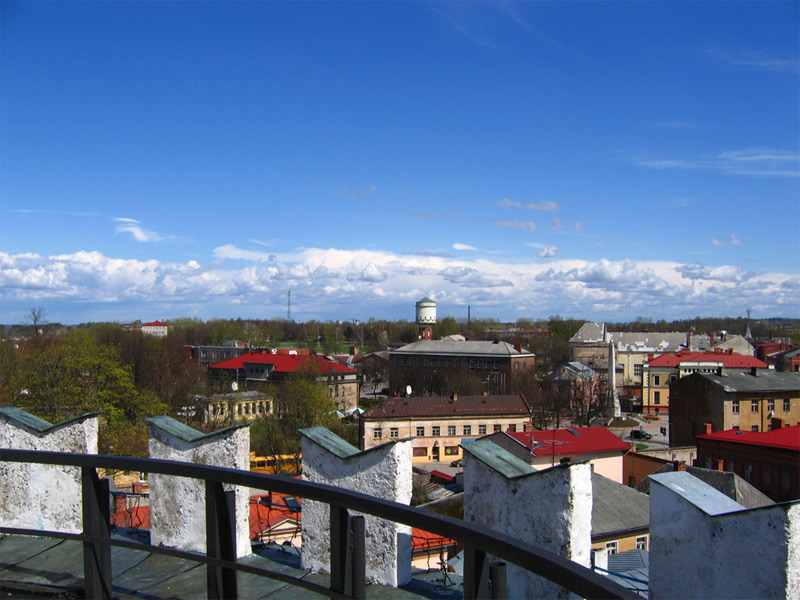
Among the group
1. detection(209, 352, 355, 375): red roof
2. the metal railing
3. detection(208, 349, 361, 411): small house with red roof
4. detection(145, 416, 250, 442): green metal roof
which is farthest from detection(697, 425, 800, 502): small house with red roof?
detection(209, 352, 355, 375): red roof

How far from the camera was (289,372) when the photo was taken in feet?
195

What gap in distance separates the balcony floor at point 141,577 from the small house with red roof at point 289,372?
165 ft

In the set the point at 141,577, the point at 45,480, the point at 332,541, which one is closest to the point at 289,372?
the point at 45,480

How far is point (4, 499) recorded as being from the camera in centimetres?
491

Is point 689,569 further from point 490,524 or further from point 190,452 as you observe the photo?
point 190,452

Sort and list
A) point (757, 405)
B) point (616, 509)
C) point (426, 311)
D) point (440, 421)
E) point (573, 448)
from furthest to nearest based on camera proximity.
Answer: point (426, 311) < point (440, 421) < point (757, 405) < point (573, 448) < point (616, 509)

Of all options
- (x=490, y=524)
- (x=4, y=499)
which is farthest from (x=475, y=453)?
(x=4, y=499)

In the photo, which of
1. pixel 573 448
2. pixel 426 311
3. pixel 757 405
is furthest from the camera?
pixel 426 311

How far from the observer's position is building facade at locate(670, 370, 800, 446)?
116ft

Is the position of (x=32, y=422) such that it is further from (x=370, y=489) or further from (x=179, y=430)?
(x=370, y=489)

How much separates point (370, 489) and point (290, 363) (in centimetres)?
5977

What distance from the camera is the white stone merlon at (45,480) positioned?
15.7 feet

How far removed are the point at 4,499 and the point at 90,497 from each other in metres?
2.53

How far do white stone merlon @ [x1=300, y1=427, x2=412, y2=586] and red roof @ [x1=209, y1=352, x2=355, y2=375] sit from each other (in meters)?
52.1
